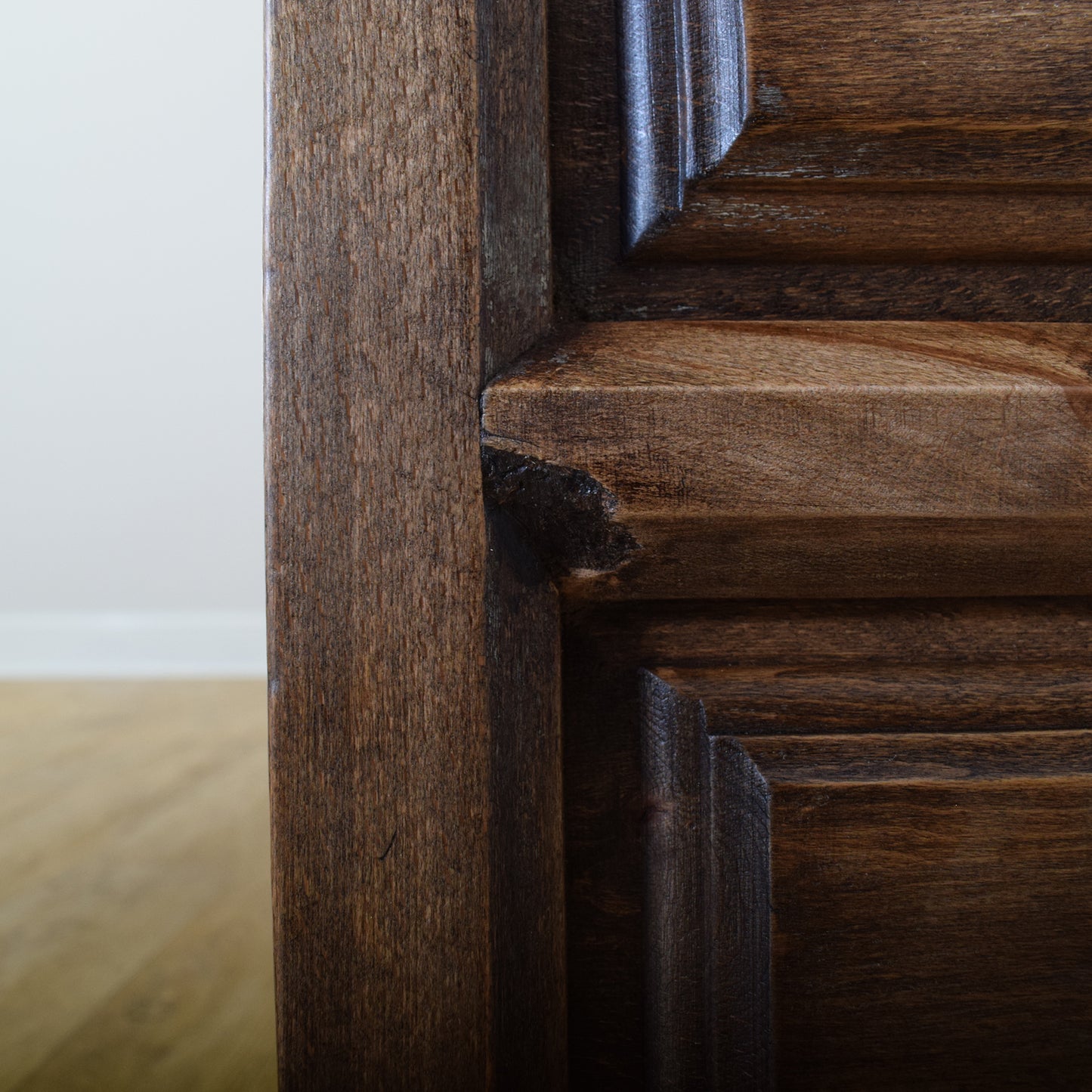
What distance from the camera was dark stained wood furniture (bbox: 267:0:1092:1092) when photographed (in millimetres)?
177

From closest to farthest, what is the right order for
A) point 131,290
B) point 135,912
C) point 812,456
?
1. point 812,456
2. point 135,912
3. point 131,290

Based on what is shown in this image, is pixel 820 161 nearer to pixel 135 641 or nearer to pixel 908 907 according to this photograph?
pixel 908 907

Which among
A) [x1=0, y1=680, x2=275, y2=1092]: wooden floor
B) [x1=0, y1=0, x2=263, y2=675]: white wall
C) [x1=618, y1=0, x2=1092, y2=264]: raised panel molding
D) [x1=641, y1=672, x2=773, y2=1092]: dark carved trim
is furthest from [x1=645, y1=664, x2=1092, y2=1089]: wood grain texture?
[x1=0, y1=0, x2=263, y2=675]: white wall

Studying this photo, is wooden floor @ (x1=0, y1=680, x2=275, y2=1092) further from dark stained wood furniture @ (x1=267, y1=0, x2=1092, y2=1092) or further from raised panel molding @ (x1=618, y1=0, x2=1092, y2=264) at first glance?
raised panel molding @ (x1=618, y1=0, x2=1092, y2=264)

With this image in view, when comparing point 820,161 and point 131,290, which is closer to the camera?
point 820,161

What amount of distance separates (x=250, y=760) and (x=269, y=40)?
87cm

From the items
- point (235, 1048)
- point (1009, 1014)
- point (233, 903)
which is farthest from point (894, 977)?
point (233, 903)

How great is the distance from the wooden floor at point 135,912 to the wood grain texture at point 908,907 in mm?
274

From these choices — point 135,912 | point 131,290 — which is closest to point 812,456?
point 135,912

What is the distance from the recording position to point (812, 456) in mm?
176

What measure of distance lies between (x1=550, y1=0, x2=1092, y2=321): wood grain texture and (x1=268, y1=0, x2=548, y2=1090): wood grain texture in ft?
0.12

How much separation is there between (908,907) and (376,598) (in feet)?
0.42

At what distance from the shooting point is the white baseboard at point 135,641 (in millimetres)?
1605

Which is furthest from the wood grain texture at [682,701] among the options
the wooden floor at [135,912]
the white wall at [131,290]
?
the white wall at [131,290]
